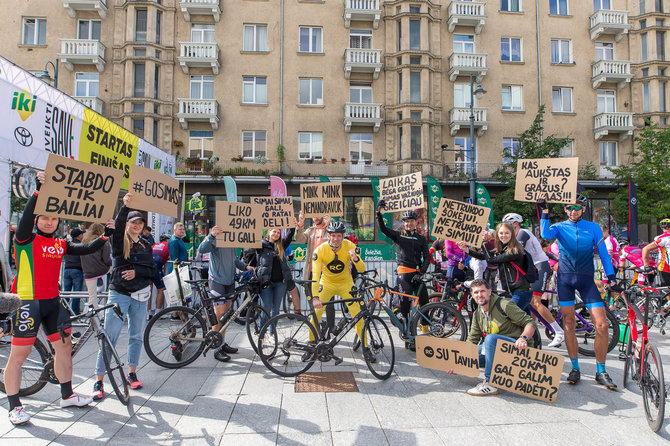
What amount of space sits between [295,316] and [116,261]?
221 centimetres

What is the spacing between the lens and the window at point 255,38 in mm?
24312

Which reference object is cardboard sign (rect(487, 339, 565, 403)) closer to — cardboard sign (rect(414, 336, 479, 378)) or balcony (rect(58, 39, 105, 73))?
cardboard sign (rect(414, 336, 479, 378))

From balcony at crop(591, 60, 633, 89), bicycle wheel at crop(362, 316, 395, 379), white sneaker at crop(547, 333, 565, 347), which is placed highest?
balcony at crop(591, 60, 633, 89)

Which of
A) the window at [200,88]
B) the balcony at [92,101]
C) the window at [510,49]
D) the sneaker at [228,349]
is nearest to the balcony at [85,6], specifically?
the balcony at [92,101]

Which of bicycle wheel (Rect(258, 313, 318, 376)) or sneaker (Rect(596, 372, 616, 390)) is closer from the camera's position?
sneaker (Rect(596, 372, 616, 390))

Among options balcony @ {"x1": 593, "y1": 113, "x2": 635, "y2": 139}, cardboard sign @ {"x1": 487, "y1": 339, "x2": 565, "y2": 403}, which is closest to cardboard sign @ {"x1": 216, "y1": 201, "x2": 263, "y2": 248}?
cardboard sign @ {"x1": 487, "y1": 339, "x2": 565, "y2": 403}

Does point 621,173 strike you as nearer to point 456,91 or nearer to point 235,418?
point 456,91

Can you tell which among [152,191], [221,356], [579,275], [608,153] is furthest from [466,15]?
[221,356]

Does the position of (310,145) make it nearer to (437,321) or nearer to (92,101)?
(92,101)

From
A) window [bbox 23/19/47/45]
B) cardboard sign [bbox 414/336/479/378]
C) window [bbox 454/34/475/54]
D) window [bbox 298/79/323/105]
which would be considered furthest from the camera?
window [bbox 454/34/475/54]

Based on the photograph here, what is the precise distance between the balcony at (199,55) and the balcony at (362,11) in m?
8.05

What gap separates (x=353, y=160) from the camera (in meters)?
23.9

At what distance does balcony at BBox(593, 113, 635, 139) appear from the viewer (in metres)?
24.2

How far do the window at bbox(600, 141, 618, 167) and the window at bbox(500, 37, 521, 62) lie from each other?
768cm
